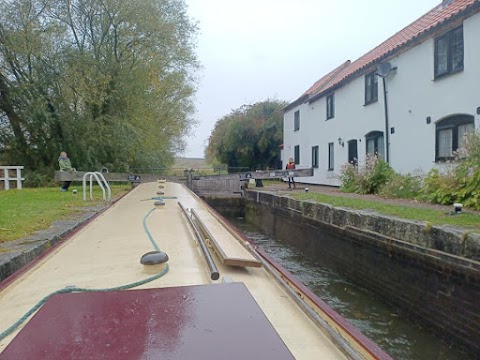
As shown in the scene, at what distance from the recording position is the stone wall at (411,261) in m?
3.71

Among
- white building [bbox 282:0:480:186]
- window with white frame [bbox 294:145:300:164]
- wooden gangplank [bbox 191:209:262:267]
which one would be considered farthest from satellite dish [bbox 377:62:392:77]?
wooden gangplank [bbox 191:209:262:267]

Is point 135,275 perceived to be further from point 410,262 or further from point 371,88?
point 371,88

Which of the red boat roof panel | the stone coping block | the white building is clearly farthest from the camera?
the white building

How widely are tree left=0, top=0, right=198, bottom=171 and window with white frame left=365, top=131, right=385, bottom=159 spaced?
26.7 feet

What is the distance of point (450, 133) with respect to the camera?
843 cm

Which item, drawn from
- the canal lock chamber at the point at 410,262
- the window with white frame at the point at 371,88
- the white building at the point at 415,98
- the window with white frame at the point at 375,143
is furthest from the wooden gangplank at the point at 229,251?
the window with white frame at the point at 371,88

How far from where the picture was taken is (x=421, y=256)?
4.38 metres

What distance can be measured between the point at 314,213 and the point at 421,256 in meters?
3.25

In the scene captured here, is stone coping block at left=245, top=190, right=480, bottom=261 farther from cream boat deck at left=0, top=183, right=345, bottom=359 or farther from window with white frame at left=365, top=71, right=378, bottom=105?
window with white frame at left=365, top=71, right=378, bottom=105

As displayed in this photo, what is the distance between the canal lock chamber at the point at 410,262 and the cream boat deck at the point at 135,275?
9.11 ft

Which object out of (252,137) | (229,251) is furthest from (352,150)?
(229,251)

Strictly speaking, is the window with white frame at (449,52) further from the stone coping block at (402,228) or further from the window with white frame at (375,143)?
the stone coping block at (402,228)

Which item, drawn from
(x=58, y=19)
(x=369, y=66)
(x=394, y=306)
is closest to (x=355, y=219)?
(x=394, y=306)

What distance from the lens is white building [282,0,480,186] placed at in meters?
7.85
